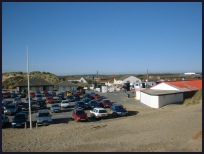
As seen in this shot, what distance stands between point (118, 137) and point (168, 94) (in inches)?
791

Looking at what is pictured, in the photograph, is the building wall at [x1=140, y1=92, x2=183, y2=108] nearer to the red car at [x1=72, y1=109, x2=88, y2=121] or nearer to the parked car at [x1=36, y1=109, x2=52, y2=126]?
the red car at [x1=72, y1=109, x2=88, y2=121]

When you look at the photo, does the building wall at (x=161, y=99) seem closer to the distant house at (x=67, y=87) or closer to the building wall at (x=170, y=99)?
the building wall at (x=170, y=99)

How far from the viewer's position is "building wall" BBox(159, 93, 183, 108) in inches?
1479

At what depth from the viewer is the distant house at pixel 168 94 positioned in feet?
123

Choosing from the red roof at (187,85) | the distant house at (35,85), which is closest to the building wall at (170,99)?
the red roof at (187,85)

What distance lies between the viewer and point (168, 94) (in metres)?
38.5

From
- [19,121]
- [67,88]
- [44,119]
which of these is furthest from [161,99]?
[67,88]

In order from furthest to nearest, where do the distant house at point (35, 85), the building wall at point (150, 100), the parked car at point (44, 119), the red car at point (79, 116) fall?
1. the distant house at point (35, 85)
2. the building wall at point (150, 100)
3. the red car at point (79, 116)
4. the parked car at point (44, 119)

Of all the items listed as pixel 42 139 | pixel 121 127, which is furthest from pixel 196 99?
pixel 42 139

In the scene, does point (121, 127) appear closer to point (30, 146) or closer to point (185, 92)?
point (30, 146)

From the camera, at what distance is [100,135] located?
2122cm

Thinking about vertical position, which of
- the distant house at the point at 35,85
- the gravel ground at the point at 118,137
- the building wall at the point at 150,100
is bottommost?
the gravel ground at the point at 118,137

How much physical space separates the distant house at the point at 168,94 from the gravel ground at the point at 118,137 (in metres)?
10.2

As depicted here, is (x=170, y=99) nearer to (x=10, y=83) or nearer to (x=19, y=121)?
(x=19, y=121)
